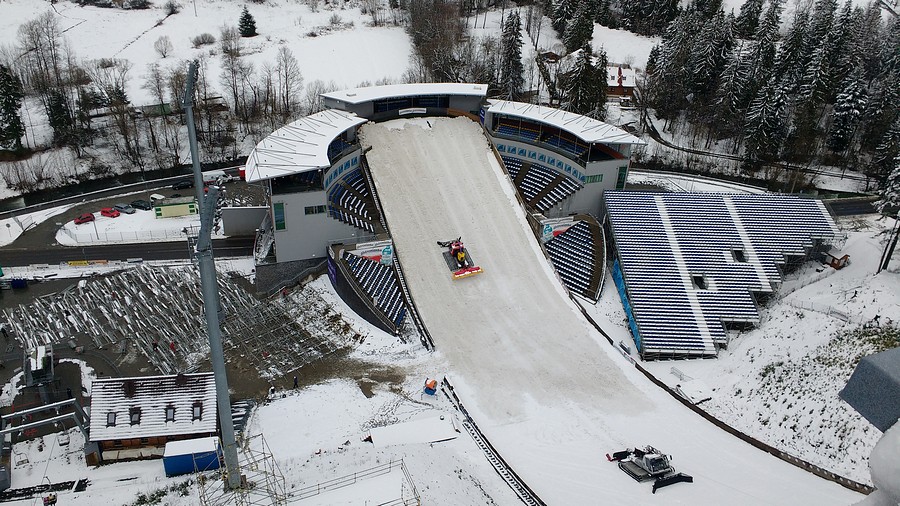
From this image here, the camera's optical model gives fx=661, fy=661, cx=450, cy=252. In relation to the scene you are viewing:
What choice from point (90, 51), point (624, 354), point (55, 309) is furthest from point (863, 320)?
point (90, 51)

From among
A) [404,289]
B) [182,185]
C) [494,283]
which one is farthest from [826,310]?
[182,185]

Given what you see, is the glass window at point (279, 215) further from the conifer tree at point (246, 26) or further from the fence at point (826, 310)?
the conifer tree at point (246, 26)

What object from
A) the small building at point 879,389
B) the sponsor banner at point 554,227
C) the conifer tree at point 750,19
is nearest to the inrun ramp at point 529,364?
the sponsor banner at point 554,227

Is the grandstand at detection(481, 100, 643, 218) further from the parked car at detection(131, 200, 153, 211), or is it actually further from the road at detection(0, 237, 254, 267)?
the parked car at detection(131, 200, 153, 211)

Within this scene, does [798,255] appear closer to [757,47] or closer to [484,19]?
[757,47]

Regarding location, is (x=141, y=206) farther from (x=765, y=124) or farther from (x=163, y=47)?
(x=765, y=124)

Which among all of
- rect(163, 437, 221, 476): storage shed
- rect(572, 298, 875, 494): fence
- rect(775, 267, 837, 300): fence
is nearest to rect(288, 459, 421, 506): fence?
rect(163, 437, 221, 476): storage shed
